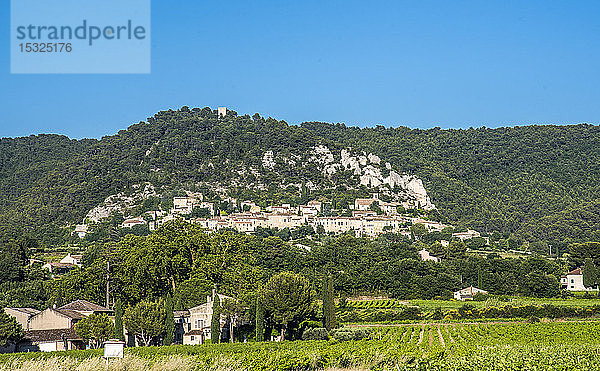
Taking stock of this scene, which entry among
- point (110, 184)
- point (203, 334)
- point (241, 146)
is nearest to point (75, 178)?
point (110, 184)

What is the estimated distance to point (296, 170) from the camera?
139 m

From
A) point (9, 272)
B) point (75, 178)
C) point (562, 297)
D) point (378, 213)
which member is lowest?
point (562, 297)

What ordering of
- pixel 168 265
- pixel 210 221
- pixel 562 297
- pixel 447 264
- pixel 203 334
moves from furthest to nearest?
1. pixel 210 221
2. pixel 447 264
3. pixel 562 297
4. pixel 168 265
5. pixel 203 334

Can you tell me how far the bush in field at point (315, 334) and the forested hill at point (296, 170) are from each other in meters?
71.0

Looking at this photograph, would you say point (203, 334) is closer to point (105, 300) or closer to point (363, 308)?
point (105, 300)

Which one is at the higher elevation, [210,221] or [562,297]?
[210,221]

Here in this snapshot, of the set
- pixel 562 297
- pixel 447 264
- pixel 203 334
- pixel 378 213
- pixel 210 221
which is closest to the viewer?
pixel 203 334

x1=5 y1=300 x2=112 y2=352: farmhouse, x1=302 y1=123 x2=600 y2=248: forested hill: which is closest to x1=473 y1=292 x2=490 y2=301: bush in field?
x1=5 y1=300 x2=112 y2=352: farmhouse

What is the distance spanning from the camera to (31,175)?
140125 millimetres

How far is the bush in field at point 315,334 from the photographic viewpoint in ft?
128

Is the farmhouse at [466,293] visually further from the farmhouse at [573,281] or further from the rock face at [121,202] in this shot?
the rock face at [121,202]

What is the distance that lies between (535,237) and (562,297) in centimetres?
4697

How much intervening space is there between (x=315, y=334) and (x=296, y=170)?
100781 millimetres

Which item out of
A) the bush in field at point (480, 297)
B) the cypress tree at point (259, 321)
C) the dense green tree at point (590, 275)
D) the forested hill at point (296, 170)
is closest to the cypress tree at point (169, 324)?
the cypress tree at point (259, 321)
